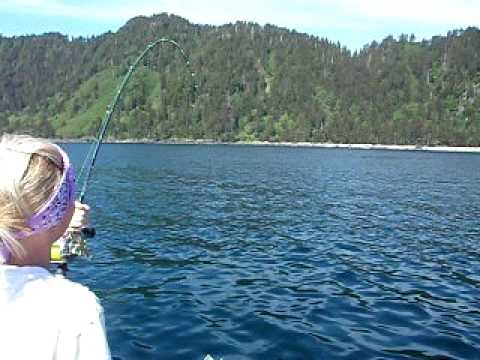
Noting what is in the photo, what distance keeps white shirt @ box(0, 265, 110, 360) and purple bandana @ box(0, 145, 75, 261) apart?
0.75ft

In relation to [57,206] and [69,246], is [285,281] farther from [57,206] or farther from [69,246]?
[57,206]

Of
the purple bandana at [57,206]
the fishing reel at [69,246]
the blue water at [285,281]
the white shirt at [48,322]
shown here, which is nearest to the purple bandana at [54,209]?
the purple bandana at [57,206]

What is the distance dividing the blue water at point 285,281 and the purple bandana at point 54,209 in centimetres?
1054

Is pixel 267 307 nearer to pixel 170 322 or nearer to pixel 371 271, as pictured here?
pixel 170 322

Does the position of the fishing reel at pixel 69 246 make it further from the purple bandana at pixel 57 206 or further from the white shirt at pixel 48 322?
the white shirt at pixel 48 322

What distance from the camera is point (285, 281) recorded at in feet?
66.1

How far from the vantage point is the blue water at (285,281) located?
14.2 m

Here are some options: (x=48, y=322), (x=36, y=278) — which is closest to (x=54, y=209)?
(x=36, y=278)

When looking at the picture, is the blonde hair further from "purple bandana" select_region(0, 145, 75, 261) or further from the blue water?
the blue water

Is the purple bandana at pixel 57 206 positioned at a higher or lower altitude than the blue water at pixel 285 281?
higher

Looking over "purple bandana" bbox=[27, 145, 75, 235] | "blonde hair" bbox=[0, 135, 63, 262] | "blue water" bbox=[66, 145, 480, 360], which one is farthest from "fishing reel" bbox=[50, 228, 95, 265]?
"blue water" bbox=[66, 145, 480, 360]

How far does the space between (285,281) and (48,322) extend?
1767 cm

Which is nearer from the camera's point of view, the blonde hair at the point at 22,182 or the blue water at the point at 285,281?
the blonde hair at the point at 22,182

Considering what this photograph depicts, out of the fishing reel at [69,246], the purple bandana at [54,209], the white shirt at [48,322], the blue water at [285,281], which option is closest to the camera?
the white shirt at [48,322]
